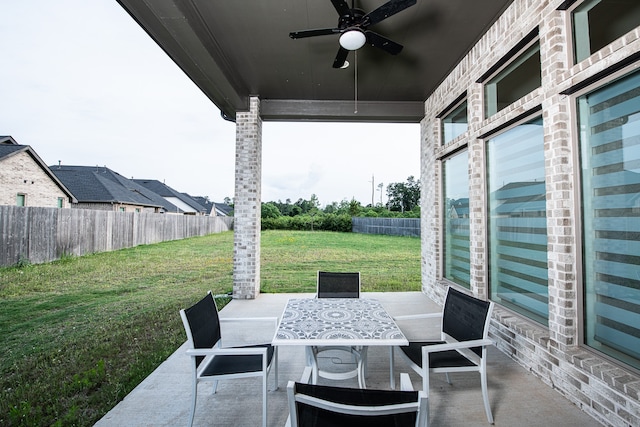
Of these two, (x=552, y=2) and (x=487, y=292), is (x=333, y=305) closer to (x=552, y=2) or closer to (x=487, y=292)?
(x=487, y=292)

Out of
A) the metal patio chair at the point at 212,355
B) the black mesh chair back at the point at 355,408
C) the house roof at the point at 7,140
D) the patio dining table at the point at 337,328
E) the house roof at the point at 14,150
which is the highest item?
the house roof at the point at 7,140

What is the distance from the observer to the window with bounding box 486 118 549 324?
105 inches

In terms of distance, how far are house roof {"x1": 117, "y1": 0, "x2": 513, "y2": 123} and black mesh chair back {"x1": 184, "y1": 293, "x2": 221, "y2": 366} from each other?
8.57 ft

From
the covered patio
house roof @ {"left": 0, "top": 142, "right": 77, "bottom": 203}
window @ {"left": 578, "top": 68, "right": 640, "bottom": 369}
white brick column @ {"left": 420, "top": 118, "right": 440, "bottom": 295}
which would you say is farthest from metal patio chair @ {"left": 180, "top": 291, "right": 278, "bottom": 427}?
house roof @ {"left": 0, "top": 142, "right": 77, "bottom": 203}

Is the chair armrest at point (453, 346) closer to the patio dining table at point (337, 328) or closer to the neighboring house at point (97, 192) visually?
the patio dining table at point (337, 328)

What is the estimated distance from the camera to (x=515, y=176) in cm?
303

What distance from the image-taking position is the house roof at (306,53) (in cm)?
291

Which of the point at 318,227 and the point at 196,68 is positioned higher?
the point at 196,68

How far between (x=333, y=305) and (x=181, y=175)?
40.6m

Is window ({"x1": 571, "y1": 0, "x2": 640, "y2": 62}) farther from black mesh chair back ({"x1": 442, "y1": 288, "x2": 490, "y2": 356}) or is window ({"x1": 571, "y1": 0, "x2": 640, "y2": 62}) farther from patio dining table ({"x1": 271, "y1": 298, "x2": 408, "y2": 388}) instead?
patio dining table ({"x1": 271, "y1": 298, "x2": 408, "y2": 388})

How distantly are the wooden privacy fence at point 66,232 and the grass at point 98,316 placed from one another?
46 centimetres

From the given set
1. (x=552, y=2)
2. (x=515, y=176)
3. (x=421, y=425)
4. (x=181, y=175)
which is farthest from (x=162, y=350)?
(x=181, y=175)

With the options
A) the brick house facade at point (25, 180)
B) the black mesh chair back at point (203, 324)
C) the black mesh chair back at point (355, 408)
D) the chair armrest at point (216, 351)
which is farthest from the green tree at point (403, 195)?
the black mesh chair back at point (355, 408)

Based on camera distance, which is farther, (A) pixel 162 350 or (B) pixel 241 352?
(A) pixel 162 350
